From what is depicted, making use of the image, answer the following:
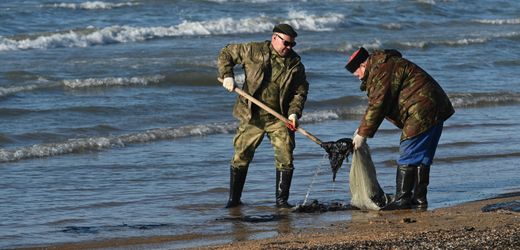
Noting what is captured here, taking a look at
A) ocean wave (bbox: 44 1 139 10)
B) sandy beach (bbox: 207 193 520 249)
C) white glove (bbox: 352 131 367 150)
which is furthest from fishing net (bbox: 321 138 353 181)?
ocean wave (bbox: 44 1 139 10)

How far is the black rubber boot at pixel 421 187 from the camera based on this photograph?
934 cm

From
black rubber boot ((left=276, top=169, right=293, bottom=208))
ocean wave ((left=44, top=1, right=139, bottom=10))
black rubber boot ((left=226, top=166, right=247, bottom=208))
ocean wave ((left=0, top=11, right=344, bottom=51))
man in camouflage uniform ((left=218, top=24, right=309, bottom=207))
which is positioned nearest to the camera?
man in camouflage uniform ((left=218, top=24, right=309, bottom=207))

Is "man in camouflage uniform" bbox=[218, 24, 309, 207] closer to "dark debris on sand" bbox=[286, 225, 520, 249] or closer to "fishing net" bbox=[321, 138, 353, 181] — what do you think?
"fishing net" bbox=[321, 138, 353, 181]

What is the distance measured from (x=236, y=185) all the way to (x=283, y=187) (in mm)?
395

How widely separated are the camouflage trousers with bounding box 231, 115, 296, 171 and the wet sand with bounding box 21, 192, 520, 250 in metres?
0.74

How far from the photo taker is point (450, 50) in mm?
22953

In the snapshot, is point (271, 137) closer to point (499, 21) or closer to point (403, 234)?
point (403, 234)

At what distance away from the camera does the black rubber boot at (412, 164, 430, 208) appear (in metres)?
9.34

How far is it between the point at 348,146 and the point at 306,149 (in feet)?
10.9

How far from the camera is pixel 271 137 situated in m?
9.58

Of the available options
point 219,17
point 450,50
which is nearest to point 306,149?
point 450,50

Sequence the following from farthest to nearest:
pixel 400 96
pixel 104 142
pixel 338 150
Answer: pixel 104 142, pixel 338 150, pixel 400 96

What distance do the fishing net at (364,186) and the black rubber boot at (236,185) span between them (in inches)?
35.6

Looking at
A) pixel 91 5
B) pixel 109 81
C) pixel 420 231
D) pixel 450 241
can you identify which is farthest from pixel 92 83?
pixel 91 5
